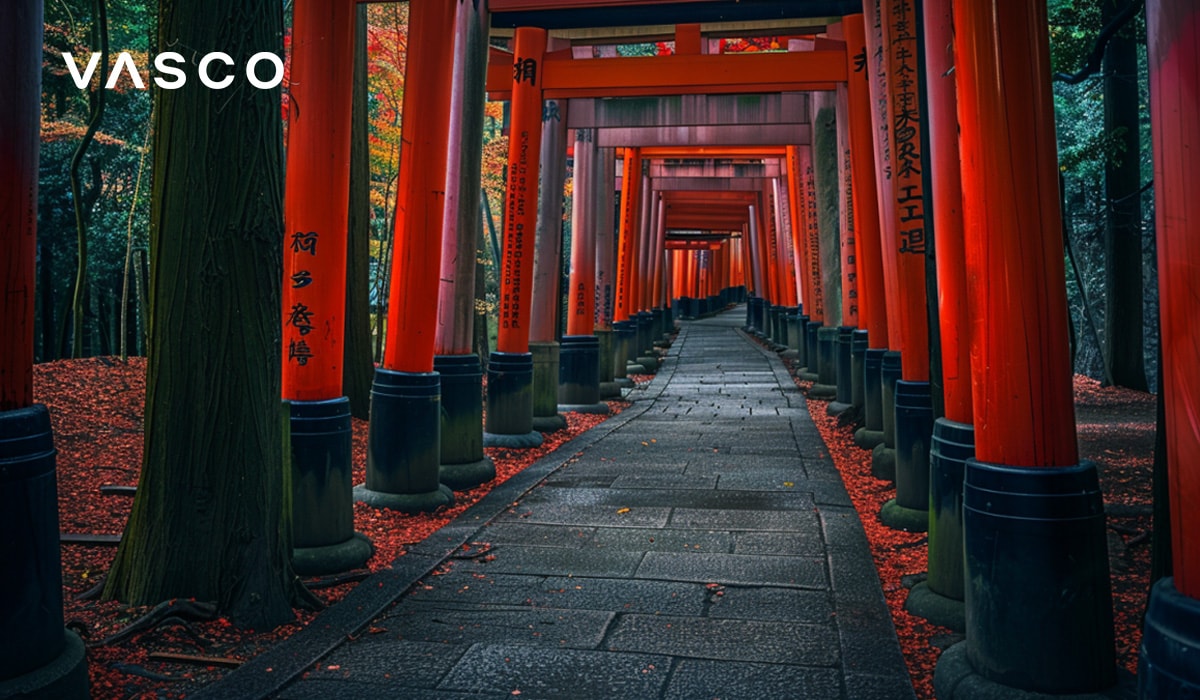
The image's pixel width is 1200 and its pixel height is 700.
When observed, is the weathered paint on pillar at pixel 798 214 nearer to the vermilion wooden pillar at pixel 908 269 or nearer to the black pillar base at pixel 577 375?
the black pillar base at pixel 577 375

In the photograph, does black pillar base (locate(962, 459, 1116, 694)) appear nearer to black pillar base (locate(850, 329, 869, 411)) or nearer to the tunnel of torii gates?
the tunnel of torii gates

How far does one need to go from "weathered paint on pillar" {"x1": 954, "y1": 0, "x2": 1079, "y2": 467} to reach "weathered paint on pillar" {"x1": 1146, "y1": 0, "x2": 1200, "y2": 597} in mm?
737

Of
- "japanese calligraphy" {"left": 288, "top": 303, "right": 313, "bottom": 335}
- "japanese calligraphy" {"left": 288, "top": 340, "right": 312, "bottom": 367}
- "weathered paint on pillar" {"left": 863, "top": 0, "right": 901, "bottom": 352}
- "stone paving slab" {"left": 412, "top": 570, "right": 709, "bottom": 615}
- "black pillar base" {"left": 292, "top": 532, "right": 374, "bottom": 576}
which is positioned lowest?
"stone paving slab" {"left": 412, "top": 570, "right": 709, "bottom": 615}

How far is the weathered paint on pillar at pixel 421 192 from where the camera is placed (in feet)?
21.1

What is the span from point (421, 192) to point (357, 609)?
3155mm

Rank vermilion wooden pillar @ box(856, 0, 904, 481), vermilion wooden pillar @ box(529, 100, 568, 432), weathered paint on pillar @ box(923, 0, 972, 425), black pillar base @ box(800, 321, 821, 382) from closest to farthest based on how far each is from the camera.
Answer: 1. weathered paint on pillar @ box(923, 0, 972, 425)
2. vermilion wooden pillar @ box(856, 0, 904, 481)
3. vermilion wooden pillar @ box(529, 100, 568, 432)
4. black pillar base @ box(800, 321, 821, 382)

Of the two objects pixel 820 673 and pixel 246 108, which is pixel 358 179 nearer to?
pixel 246 108

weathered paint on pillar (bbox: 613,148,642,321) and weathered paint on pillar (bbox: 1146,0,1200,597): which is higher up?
weathered paint on pillar (bbox: 613,148,642,321)

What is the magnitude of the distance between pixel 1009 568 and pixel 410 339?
432 cm

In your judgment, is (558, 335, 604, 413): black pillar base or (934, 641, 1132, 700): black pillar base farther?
(558, 335, 604, 413): black pillar base

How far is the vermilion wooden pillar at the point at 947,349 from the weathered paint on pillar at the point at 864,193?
12.0 ft

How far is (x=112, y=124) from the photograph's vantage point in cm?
1420

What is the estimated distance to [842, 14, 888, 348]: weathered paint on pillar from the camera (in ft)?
28.1

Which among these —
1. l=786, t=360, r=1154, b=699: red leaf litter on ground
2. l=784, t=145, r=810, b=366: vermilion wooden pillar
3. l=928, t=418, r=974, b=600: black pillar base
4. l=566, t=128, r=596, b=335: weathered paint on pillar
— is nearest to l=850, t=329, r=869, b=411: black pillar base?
l=786, t=360, r=1154, b=699: red leaf litter on ground
